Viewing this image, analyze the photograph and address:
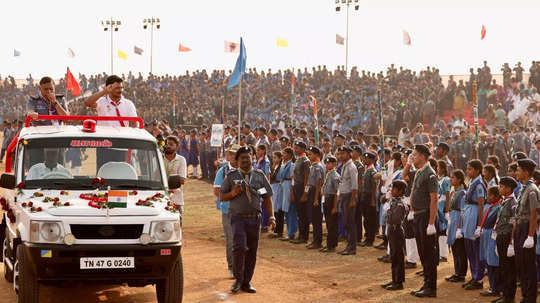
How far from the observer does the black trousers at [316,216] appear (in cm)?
1594

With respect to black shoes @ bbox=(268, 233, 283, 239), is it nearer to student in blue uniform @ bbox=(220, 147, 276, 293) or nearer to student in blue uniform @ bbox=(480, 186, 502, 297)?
student in blue uniform @ bbox=(220, 147, 276, 293)

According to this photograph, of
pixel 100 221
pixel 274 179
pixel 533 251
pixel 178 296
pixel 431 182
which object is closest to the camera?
pixel 100 221

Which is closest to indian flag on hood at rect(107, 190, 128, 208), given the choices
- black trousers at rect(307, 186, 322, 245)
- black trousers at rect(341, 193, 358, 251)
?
black trousers at rect(341, 193, 358, 251)

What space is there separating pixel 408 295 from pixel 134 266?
465cm

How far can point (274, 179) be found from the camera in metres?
18.2

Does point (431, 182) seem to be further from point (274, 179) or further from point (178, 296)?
point (274, 179)

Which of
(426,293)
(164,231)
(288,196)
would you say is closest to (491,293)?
(426,293)

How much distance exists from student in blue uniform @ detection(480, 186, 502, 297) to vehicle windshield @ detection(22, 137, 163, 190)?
4.97 meters

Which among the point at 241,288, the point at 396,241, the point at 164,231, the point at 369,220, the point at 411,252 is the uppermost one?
the point at 164,231

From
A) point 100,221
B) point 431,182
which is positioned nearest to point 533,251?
point 431,182

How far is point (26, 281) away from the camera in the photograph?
8.62 m

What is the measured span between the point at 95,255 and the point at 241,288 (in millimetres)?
3291

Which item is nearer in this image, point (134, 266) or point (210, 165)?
point (134, 266)

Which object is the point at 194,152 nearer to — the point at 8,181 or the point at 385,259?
the point at 385,259
